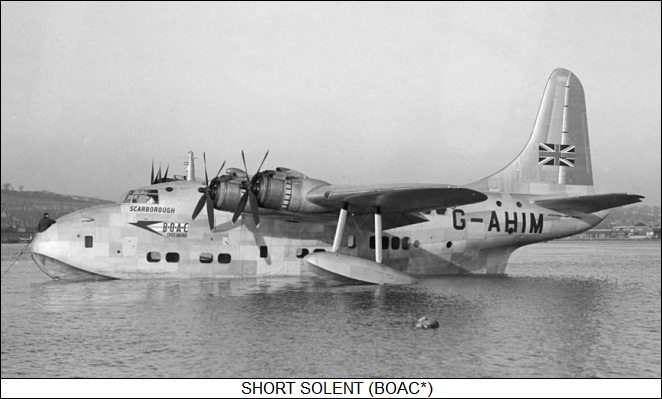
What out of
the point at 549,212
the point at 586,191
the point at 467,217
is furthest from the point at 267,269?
the point at 586,191

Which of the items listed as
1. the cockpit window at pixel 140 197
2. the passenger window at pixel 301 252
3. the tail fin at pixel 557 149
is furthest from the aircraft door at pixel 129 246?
the tail fin at pixel 557 149

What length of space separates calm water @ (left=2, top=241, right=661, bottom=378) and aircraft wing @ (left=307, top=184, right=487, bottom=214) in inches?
98.6

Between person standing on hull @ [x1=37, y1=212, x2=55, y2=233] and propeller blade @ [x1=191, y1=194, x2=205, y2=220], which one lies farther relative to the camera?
propeller blade @ [x1=191, y1=194, x2=205, y2=220]

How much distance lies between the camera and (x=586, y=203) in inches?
794

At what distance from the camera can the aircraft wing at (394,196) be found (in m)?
16.0

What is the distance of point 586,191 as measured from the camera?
888 inches

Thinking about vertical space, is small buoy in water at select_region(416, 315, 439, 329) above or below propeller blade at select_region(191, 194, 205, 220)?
below

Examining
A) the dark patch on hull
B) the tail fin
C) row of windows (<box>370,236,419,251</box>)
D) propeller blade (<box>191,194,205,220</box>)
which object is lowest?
the dark patch on hull

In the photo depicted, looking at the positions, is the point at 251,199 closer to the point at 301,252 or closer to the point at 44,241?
the point at 301,252

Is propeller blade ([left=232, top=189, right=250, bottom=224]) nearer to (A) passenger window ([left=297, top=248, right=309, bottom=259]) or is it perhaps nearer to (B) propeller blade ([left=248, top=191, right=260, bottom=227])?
(B) propeller blade ([left=248, top=191, right=260, bottom=227])

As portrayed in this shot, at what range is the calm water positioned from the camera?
827cm

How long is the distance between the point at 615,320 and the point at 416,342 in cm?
486

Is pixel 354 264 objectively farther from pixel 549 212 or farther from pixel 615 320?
pixel 549 212

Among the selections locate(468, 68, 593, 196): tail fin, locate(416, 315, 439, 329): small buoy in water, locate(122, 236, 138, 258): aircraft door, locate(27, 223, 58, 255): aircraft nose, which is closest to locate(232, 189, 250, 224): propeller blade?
locate(122, 236, 138, 258): aircraft door
